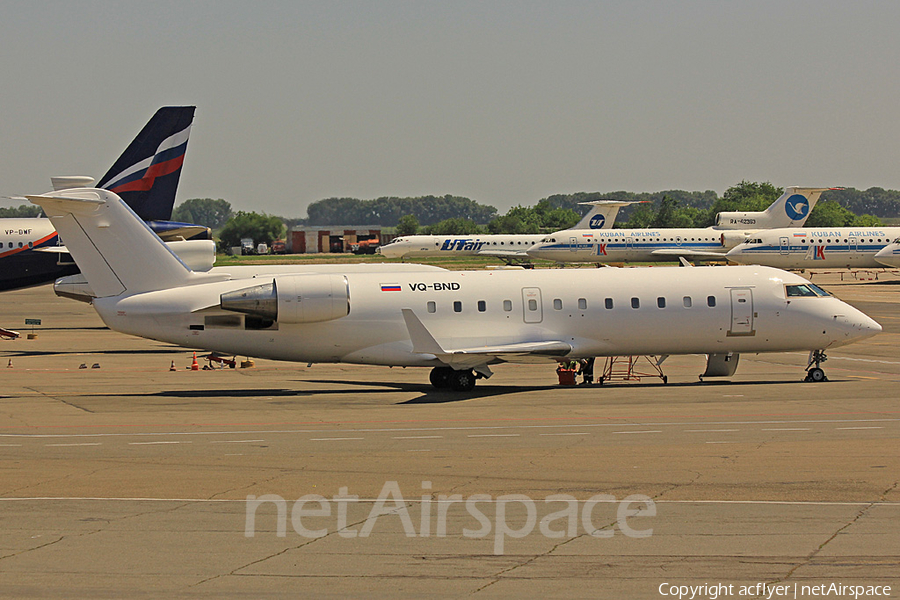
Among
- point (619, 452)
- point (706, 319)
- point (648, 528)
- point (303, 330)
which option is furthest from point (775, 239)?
point (648, 528)

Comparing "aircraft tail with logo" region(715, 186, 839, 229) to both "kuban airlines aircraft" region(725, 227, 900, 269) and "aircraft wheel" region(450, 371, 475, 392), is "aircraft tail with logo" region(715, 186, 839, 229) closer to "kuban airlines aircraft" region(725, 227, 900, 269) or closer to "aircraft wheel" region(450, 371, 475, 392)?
"kuban airlines aircraft" region(725, 227, 900, 269)

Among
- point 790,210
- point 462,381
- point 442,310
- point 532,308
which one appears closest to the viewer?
point 462,381

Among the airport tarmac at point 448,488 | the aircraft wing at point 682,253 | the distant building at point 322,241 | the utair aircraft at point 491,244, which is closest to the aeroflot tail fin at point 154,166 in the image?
the airport tarmac at point 448,488

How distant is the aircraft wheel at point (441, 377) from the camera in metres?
26.8

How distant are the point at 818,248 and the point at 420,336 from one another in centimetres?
6389

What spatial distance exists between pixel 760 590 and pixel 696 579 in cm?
69

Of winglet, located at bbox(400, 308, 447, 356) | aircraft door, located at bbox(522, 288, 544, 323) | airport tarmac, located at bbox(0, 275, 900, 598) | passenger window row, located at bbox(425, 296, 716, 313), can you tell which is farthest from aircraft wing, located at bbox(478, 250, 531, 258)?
winglet, located at bbox(400, 308, 447, 356)

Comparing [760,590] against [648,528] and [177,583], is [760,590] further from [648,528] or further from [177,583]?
[177,583]

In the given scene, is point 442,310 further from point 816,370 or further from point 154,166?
point 154,166

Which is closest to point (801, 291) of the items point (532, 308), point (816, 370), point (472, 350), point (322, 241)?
point (816, 370)

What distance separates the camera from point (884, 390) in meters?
25.1

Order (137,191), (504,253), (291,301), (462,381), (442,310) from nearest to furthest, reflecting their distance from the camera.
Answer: (291,301) < (462,381) < (442,310) < (137,191) < (504,253)

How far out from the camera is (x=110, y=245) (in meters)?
26.0

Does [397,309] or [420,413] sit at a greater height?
[397,309]
